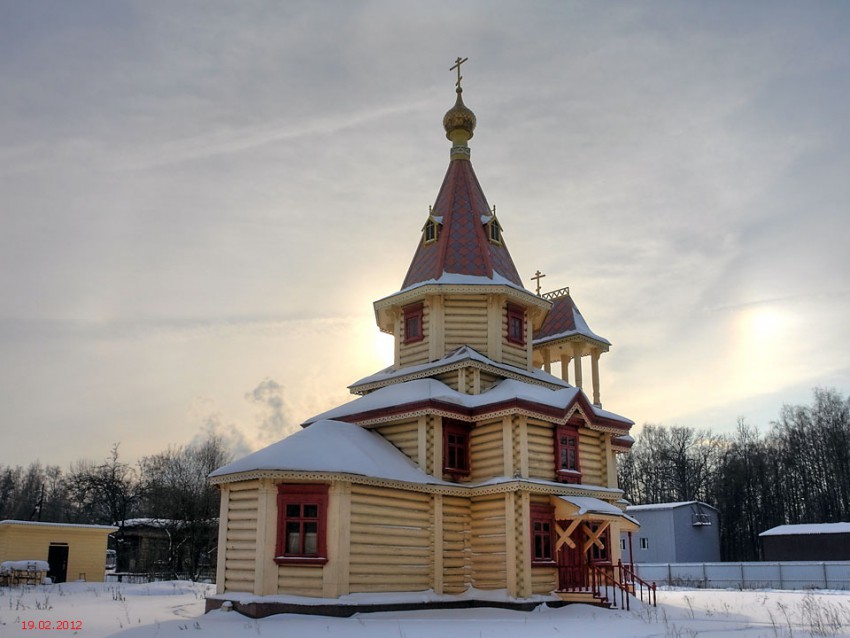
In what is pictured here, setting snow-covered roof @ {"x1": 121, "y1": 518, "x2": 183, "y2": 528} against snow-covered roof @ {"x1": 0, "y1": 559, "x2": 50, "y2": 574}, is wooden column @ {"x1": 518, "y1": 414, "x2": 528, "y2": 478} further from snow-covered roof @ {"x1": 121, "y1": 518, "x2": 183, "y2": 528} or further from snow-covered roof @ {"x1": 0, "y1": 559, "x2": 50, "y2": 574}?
snow-covered roof @ {"x1": 121, "y1": 518, "x2": 183, "y2": 528}

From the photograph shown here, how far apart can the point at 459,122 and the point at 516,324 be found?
29.3 feet

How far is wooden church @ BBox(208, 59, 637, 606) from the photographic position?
19609 mm

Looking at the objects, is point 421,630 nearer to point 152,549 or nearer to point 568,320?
point 568,320

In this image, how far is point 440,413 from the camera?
22547 millimetres

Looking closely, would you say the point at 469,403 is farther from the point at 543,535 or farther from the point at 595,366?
the point at 595,366

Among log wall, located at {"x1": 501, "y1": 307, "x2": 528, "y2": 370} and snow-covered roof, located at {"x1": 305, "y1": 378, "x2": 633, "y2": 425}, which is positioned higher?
log wall, located at {"x1": 501, "y1": 307, "x2": 528, "y2": 370}

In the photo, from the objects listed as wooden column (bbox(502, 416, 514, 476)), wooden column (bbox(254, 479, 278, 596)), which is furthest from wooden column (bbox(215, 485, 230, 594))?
wooden column (bbox(502, 416, 514, 476))

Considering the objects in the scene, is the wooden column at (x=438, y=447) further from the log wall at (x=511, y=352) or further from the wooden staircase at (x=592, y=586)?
the wooden staircase at (x=592, y=586)

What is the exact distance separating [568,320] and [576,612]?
13.2 m

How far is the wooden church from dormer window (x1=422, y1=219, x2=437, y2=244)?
2.3 inches

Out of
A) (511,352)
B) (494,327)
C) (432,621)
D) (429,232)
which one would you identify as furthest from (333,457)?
(429,232)

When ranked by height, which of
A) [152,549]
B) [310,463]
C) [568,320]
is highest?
[568,320]

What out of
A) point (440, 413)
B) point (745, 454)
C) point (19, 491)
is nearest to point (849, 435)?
point (745, 454)

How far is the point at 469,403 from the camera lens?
23391 mm
